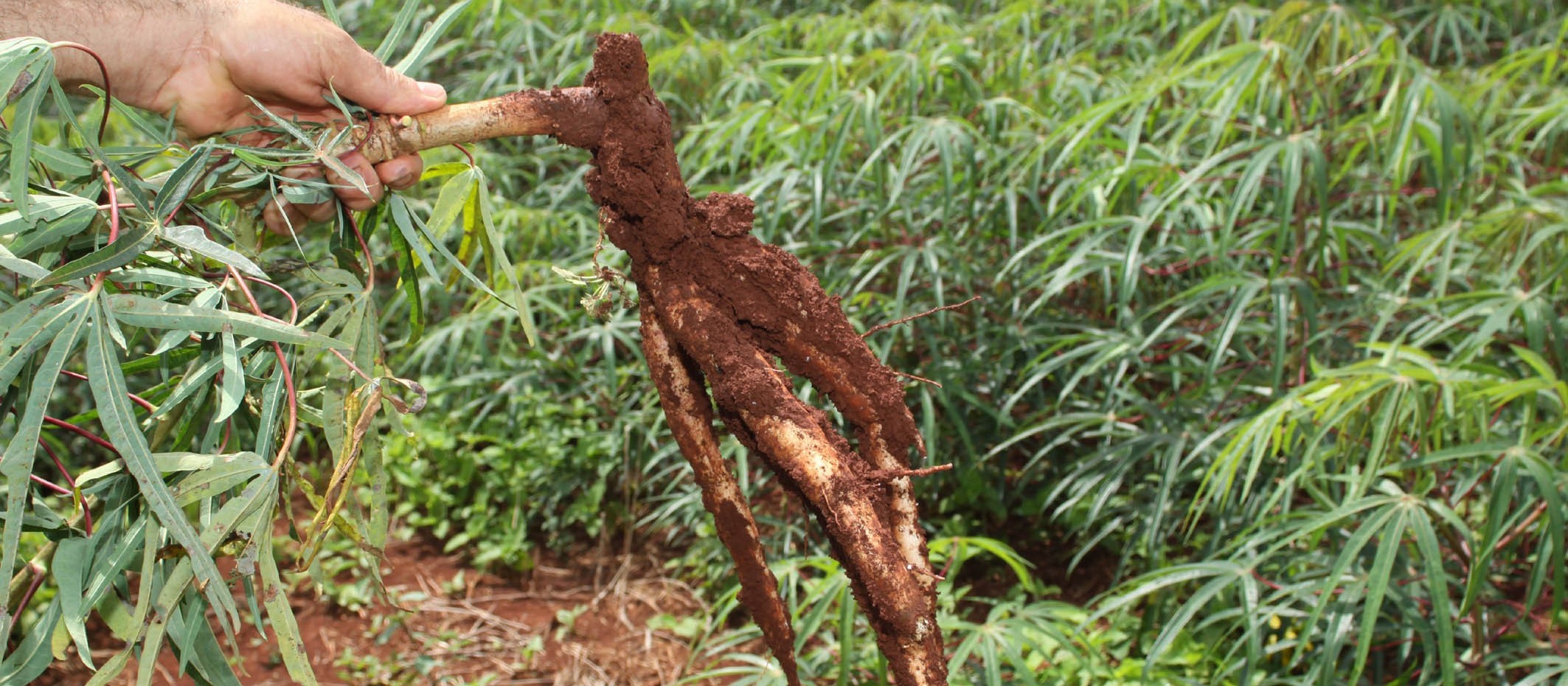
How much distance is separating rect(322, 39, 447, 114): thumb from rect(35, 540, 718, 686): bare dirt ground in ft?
4.48

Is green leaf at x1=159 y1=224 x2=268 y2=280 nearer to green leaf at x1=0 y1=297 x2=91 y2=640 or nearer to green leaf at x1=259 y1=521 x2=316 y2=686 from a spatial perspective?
green leaf at x1=0 y1=297 x2=91 y2=640

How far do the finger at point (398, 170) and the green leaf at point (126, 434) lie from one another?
0.34 m

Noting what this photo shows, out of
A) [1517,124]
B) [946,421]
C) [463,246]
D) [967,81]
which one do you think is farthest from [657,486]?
[1517,124]

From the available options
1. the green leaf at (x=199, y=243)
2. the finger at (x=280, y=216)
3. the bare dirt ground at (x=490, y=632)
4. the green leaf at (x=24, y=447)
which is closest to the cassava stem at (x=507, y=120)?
the finger at (x=280, y=216)

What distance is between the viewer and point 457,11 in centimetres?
106

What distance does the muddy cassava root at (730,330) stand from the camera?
1021mm

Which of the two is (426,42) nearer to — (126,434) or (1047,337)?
(126,434)

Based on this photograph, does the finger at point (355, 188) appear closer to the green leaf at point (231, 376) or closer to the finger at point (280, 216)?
the finger at point (280, 216)

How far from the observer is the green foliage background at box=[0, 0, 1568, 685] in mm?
963

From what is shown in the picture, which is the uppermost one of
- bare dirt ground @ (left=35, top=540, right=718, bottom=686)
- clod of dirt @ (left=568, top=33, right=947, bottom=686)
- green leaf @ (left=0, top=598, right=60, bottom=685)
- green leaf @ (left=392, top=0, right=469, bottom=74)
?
green leaf @ (left=392, top=0, right=469, bottom=74)

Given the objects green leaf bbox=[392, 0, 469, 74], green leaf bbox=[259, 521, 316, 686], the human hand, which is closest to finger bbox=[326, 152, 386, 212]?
the human hand

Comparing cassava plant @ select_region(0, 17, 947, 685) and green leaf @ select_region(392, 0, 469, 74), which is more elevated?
green leaf @ select_region(392, 0, 469, 74)

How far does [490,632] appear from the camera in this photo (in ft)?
7.41

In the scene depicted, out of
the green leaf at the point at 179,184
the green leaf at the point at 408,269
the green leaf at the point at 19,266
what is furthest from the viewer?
the green leaf at the point at 408,269
